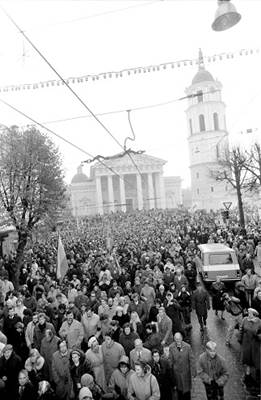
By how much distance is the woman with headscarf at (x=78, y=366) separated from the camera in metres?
A: 6.34

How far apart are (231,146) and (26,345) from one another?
108 feet

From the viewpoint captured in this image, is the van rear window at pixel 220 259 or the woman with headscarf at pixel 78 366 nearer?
the woman with headscarf at pixel 78 366

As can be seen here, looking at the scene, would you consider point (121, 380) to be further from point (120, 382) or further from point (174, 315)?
point (174, 315)

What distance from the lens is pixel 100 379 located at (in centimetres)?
669

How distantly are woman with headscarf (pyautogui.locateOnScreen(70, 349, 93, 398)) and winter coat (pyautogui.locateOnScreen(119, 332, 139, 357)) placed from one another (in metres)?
1.01

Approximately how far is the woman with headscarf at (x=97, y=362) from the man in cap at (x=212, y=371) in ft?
5.43

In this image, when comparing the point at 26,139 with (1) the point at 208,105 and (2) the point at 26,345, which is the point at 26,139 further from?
(1) the point at 208,105

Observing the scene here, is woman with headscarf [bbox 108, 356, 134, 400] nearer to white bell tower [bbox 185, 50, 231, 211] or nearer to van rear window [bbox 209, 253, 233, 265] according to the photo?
van rear window [bbox 209, 253, 233, 265]

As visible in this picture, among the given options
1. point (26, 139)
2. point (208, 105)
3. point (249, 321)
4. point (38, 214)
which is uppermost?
point (208, 105)

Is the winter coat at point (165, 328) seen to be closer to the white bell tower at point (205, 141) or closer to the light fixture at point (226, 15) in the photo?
the light fixture at point (226, 15)

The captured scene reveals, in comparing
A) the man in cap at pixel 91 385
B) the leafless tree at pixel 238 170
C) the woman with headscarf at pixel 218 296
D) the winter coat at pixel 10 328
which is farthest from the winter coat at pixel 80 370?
the leafless tree at pixel 238 170

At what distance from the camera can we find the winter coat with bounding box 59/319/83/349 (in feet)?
25.7

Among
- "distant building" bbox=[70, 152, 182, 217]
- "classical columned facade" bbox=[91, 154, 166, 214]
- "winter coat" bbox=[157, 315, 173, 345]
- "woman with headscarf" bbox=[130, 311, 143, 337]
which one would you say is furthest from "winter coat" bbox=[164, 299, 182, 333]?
"classical columned facade" bbox=[91, 154, 166, 214]

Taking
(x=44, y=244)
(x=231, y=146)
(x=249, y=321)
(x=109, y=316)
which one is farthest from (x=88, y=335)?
(x=231, y=146)
